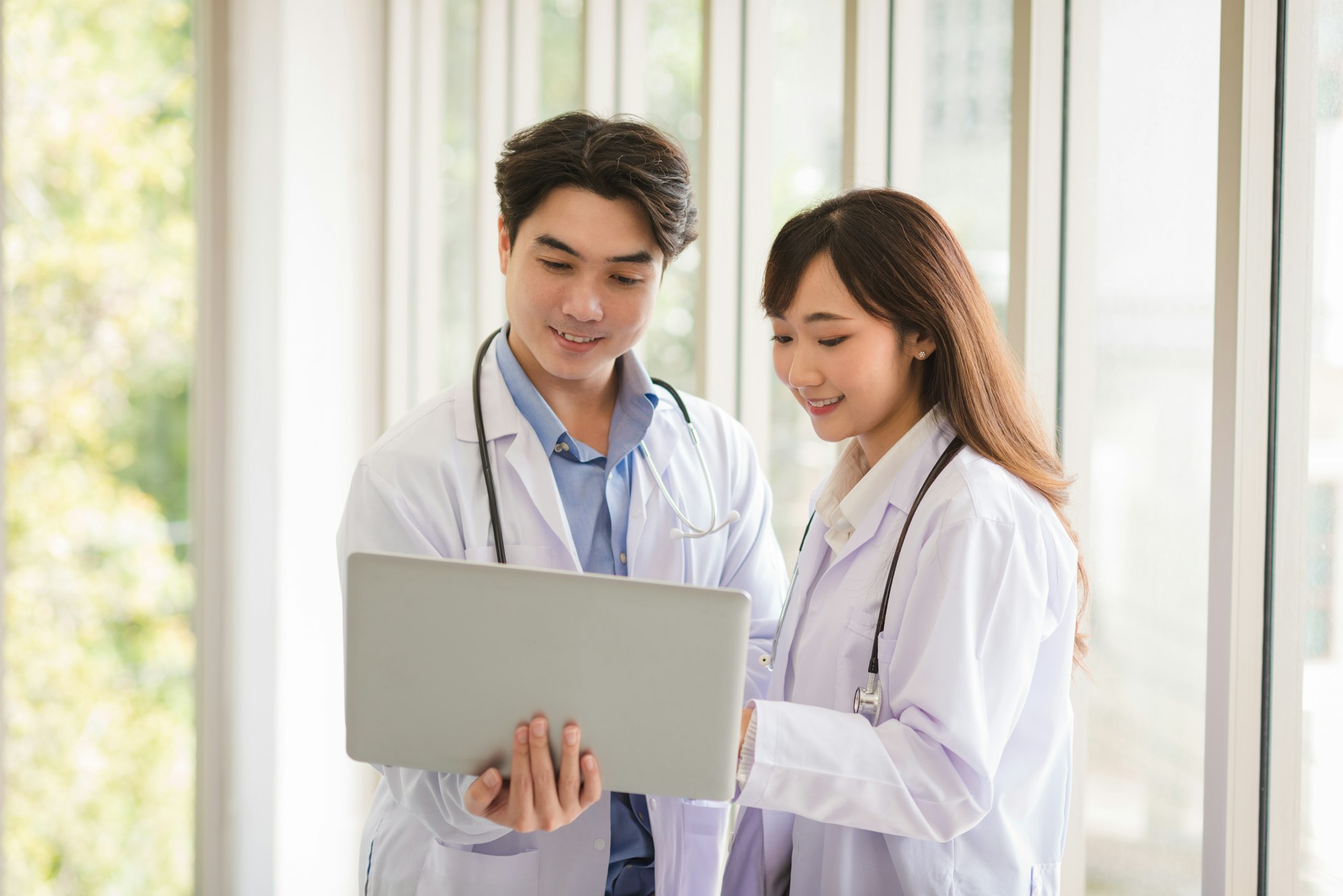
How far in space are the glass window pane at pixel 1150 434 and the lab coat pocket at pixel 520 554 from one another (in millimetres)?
965

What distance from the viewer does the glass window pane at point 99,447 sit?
2.13m

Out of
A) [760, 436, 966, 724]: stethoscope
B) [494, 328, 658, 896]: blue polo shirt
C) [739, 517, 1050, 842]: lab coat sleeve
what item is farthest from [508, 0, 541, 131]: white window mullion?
[739, 517, 1050, 842]: lab coat sleeve

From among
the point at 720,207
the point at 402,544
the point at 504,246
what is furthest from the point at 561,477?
the point at 720,207

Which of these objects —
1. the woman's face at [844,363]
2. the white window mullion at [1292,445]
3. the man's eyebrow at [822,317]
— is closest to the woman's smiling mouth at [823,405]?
the woman's face at [844,363]

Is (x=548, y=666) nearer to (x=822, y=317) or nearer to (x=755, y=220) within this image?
(x=822, y=317)

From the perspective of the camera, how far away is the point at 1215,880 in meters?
1.56

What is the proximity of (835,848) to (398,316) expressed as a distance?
1.92 m

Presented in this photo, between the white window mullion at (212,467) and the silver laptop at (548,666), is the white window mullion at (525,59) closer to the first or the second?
the white window mullion at (212,467)

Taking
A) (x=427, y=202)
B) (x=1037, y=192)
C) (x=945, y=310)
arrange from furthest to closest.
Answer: (x=427, y=202), (x=1037, y=192), (x=945, y=310)

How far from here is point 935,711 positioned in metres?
1.06

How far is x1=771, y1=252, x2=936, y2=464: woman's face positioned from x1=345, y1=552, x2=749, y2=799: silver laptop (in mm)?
413

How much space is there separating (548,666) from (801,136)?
4.79 feet

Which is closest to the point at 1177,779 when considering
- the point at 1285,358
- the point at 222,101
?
the point at 1285,358

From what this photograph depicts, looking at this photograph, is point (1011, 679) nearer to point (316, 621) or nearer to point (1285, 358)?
point (1285, 358)
